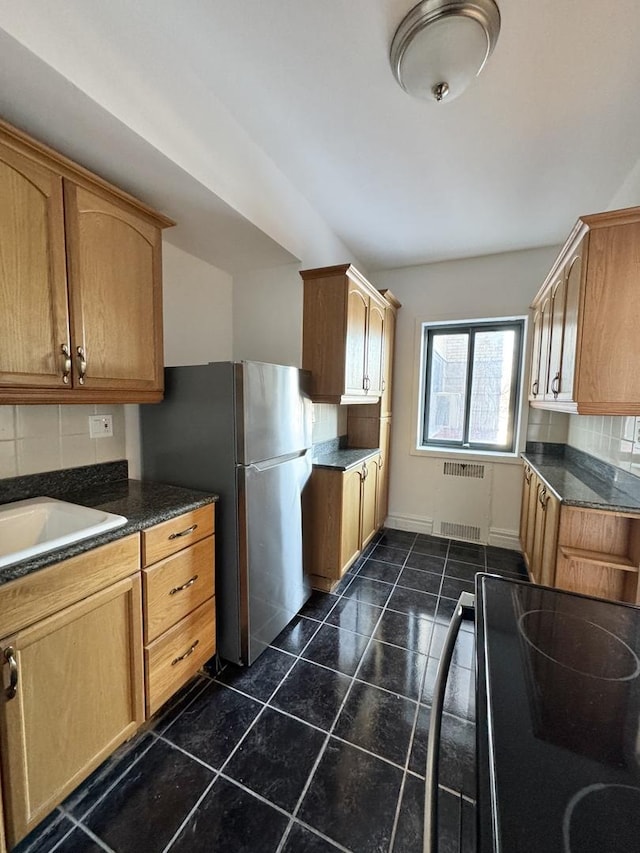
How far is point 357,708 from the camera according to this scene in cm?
157

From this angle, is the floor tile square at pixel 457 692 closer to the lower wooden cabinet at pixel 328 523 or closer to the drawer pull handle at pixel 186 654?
the lower wooden cabinet at pixel 328 523

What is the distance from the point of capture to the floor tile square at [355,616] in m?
2.12

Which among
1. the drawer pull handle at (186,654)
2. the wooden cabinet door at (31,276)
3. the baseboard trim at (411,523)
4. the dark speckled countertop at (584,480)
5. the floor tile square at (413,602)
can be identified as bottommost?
the floor tile square at (413,602)

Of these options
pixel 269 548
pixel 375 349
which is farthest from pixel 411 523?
pixel 269 548

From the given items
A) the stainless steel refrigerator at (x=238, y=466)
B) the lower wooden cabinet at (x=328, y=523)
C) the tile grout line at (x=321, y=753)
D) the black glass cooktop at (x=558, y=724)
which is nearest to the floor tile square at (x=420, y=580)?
the lower wooden cabinet at (x=328, y=523)

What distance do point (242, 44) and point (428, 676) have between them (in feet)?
9.33

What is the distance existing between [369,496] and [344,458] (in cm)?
49

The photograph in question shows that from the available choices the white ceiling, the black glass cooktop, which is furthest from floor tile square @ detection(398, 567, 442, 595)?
the white ceiling

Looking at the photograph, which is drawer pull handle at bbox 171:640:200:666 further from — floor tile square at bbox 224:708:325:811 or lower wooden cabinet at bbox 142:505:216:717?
floor tile square at bbox 224:708:325:811

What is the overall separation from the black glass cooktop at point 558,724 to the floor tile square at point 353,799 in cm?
93

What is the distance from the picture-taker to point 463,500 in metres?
3.37

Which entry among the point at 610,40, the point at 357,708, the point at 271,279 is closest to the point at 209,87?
the point at 271,279

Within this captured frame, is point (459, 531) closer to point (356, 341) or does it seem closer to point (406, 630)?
point (406, 630)

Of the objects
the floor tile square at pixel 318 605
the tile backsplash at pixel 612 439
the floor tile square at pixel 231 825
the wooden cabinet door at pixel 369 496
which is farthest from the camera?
the wooden cabinet door at pixel 369 496
